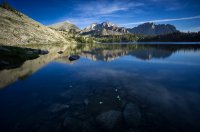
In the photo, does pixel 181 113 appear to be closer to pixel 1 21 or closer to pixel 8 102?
pixel 8 102

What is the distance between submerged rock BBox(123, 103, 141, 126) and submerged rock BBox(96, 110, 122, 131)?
795 mm

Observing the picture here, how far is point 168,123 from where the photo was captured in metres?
14.4

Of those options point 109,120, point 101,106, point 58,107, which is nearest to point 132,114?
point 109,120

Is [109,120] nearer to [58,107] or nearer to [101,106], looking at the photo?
[101,106]

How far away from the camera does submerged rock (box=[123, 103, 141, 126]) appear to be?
14797 millimetres

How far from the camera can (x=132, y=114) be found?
16.3 m

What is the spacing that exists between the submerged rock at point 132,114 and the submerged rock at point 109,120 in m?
0.79

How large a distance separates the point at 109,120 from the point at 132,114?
2.70 m

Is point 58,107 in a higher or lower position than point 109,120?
higher

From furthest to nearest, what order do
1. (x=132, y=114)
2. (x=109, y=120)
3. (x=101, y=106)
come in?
1. (x=101, y=106)
2. (x=132, y=114)
3. (x=109, y=120)

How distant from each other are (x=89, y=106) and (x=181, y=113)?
9.92 meters

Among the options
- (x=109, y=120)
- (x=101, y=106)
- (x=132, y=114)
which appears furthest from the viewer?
(x=101, y=106)

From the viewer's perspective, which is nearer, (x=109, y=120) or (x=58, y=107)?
(x=109, y=120)

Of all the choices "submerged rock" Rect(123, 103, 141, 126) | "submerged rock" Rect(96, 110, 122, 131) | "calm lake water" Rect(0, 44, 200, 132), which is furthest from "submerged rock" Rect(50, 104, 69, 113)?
"submerged rock" Rect(123, 103, 141, 126)
